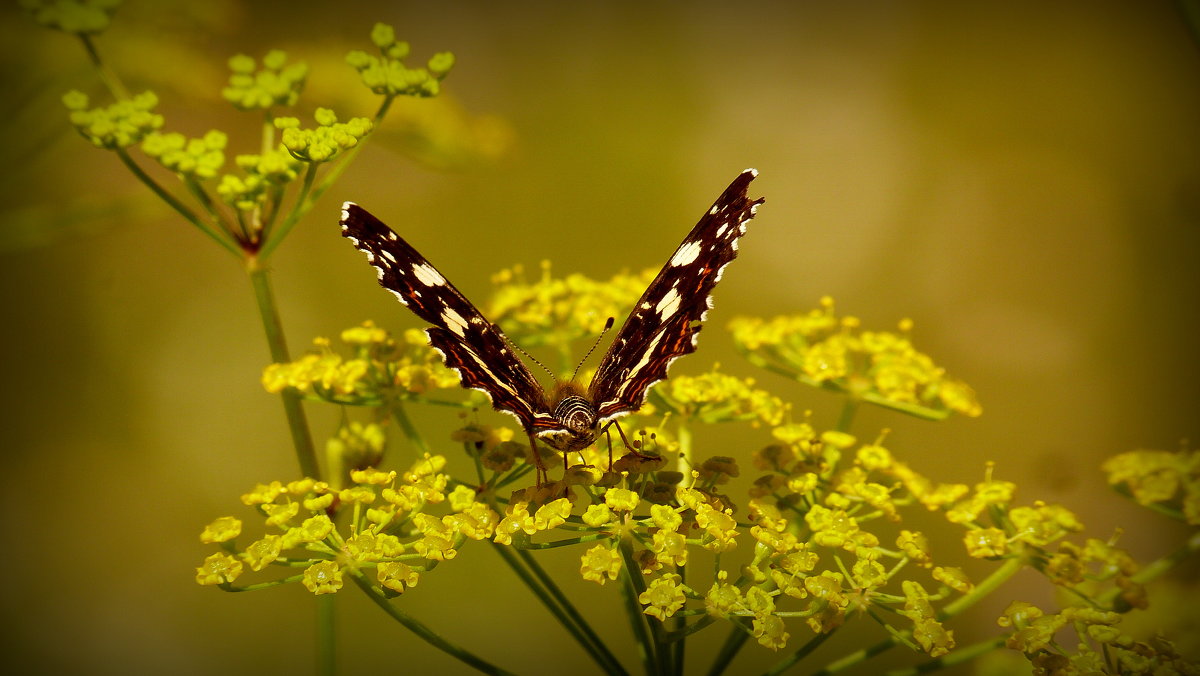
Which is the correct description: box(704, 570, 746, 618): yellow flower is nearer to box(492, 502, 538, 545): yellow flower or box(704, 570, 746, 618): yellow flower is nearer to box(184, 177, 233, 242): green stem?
box(492, 502, 538, 545): yellow flower

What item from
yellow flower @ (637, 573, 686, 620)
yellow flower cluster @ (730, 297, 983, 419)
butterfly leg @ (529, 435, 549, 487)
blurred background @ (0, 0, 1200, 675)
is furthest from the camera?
blurred background @ (0, 0, 1200, 675)

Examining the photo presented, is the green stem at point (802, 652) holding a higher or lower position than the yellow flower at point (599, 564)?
lower

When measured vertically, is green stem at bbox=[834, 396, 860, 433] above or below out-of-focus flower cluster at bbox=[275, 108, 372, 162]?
below

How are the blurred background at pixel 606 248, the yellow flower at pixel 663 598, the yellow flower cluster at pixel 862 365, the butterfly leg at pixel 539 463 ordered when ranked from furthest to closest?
the blurred background at pixel 606 248 → the yellow flower cluster at pixel 862 365 → the butterfly leg at pixel 539 463 → the yellow flower at pixel 663 598

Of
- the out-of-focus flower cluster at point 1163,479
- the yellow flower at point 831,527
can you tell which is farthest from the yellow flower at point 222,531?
the out-of-focus flower cluster at point 1163,479

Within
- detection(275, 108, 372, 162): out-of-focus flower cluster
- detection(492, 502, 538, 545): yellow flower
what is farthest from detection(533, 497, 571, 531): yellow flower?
detection(275, 108, 372, 162): out-of-focus flower cluster

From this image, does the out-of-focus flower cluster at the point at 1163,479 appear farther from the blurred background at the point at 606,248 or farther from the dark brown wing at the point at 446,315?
the blurred background at the point at 606,248

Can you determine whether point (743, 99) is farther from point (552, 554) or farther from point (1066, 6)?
point (552, 554)
